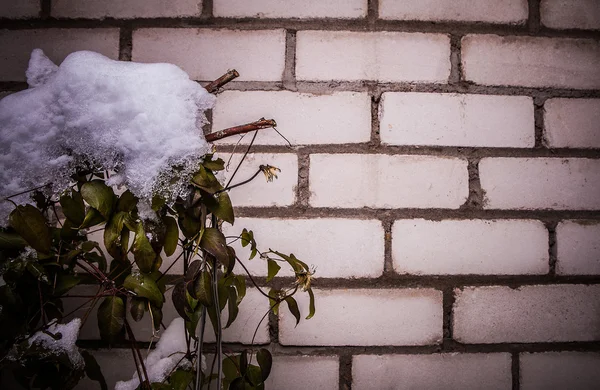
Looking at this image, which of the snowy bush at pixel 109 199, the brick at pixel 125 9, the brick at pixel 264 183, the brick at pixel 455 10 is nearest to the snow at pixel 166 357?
the snowy bush at pixel 109 199

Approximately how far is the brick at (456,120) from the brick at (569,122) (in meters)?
0.04

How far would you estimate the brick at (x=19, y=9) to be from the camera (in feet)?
2.83

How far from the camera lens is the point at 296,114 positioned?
862 millimetres

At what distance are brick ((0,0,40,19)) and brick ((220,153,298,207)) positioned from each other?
0.55 meters

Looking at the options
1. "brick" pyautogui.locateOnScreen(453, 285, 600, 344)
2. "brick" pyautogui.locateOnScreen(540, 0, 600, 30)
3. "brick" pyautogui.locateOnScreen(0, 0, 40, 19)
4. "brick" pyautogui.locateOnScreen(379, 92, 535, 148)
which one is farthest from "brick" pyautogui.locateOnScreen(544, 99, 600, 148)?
"brick" pyautogui.locateOnScreen(0, 0, 40, 19)

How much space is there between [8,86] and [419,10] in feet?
3.18

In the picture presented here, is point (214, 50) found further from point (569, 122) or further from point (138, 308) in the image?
point (569, 122)

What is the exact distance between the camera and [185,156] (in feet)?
1.87

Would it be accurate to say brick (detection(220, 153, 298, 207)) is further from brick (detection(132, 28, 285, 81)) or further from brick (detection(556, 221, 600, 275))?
brick (detection(556, 221, 600, 275))

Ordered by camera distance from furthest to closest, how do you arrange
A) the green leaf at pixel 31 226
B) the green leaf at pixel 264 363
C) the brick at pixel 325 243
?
the brick at pixel 325 243
the green leaf at pixel 264 363
the green leaf at pixel 31 226

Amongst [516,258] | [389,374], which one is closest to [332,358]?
[389,374]

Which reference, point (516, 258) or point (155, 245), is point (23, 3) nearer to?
point (155, 245)

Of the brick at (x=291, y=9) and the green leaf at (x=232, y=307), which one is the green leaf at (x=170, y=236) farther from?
the brick at (x=291, y=9)

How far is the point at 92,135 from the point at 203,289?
0.96ft
